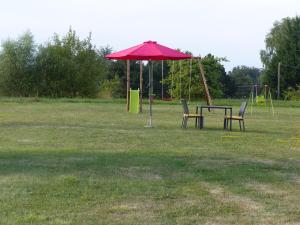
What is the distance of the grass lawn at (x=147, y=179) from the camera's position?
16.6 feet

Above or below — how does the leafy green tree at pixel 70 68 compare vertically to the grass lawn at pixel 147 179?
above

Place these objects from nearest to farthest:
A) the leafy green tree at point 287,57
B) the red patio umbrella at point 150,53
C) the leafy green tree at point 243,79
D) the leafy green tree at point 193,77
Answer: the red patio umbrella at point 150,53, the leafy green tree at point 193,77, the leafy green tree at point 287,57, the leafy green tree at point 243,79

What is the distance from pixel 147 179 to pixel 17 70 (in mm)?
34508

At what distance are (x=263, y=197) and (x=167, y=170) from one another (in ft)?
5.82

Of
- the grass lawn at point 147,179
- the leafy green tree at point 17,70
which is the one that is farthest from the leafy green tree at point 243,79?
the grass lawn at point 147,179

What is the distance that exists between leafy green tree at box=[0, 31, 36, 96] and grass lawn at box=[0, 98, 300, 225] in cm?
2824

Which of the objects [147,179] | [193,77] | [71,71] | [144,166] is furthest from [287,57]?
[147,179]

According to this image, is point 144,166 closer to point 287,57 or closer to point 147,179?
point 147,179

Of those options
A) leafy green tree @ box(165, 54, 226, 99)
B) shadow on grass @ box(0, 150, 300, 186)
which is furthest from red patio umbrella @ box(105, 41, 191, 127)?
leafy green tree @ box(165, 54, 226, 99)

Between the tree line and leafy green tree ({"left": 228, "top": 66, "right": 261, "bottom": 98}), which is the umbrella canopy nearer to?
the tree line

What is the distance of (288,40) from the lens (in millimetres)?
51750

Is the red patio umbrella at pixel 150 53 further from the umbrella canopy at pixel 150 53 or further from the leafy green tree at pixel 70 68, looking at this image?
the leafy green tree at pixel 70 68

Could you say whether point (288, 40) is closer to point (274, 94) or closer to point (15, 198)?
point (274, 94)

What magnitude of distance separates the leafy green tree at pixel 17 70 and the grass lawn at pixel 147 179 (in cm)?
2824
